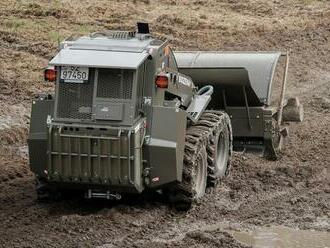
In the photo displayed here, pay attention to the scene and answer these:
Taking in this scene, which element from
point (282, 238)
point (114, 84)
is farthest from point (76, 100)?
point (282, 238)

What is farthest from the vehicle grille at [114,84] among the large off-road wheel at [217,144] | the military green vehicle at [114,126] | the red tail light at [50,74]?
the large off-road wheel at [217,144]

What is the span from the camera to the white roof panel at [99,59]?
31.5ft

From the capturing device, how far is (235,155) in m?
13.1

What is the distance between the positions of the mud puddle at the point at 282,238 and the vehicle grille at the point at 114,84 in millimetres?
1984

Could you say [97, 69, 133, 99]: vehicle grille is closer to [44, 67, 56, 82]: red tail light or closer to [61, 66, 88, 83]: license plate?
[61, 66, 88, 83]: license plate

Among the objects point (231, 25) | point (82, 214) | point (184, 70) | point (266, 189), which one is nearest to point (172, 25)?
point (231, 25)

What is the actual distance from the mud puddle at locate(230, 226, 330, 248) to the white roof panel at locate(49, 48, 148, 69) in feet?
7.26

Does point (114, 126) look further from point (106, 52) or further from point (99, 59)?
point (106, 52)

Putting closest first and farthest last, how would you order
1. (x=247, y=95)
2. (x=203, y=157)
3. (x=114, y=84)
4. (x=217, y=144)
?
(x=114, y=84)
(x=203, y=157)
(x=217, y=144)
(x=247, y=95)

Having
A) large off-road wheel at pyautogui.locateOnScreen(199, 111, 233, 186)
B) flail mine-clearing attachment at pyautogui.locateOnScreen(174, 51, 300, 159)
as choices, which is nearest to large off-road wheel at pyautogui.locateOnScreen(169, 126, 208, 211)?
large off-road wheel at pyautogui.locateOnScreen(199, 111, 233, 186)

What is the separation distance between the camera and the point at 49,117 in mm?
9844

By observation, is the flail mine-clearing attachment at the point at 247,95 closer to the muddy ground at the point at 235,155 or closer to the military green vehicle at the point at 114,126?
the muddy ground at the point at 235,155

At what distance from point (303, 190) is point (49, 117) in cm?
377

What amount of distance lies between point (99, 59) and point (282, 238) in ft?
9.37
